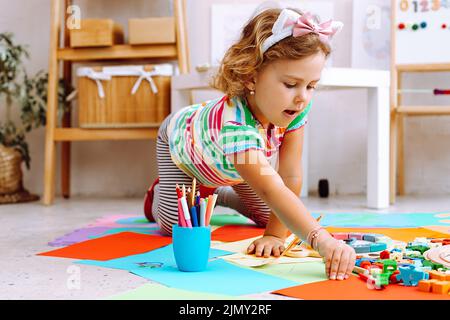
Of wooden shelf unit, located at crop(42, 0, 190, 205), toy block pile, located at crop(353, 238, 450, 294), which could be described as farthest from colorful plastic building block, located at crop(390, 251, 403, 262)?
wooden shelf unit, located at crop(42, 0, 190, 205)

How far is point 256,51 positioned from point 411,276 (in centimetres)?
46

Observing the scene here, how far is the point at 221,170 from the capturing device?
4.08 feet

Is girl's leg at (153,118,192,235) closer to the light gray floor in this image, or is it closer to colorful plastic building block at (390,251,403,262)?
the light gray floor

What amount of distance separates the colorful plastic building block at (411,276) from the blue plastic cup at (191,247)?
31 centimetres

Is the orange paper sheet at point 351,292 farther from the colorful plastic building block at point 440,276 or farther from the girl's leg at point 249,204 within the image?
the girl's leg at point 249,204

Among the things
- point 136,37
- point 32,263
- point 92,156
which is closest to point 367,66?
point 136,37

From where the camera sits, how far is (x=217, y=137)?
1.17m

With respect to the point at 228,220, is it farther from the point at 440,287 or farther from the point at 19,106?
the point at 19,106

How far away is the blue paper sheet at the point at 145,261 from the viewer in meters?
1.04

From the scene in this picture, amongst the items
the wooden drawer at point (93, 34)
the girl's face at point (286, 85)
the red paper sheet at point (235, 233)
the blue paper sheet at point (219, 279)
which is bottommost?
the blue paper sheet at point (219, 279)

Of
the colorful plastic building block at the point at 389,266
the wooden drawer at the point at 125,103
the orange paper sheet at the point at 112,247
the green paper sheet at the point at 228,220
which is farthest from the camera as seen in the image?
the wooden drawer at the point at 125,103

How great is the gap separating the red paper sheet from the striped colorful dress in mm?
118

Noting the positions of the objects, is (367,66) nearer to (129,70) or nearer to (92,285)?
(129,70)

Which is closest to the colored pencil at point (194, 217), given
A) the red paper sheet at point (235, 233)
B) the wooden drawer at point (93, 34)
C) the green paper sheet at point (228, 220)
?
the red paper sheet at point (235, 233)
